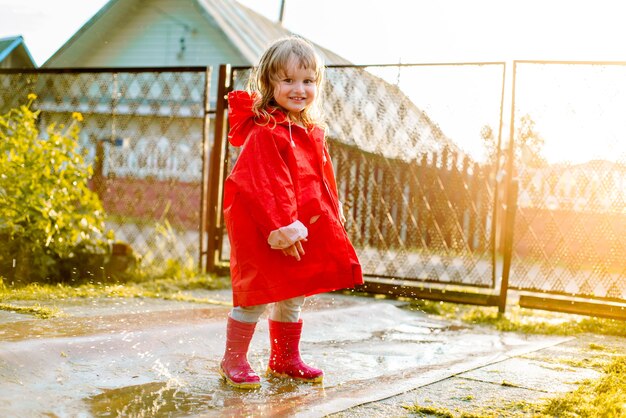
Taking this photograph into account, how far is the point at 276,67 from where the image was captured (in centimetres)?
324

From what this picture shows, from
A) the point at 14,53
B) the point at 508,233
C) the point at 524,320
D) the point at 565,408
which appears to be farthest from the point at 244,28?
the point at 565,408

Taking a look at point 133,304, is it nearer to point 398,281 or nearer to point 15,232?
point 15,232

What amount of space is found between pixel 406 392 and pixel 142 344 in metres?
1.34

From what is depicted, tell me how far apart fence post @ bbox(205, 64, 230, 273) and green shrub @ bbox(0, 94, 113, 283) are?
97 centimetres

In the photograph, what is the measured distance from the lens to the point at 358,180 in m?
6.29

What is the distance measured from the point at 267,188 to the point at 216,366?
3.03 ft

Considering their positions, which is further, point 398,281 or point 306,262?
point 398,281

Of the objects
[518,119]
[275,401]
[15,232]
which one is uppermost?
[518,119]

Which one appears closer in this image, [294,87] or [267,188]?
[267,188]

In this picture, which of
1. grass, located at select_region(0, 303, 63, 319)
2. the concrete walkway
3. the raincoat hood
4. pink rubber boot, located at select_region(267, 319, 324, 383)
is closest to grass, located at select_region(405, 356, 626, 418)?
the concrete walkway

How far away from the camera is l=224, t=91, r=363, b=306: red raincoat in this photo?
10.0ft

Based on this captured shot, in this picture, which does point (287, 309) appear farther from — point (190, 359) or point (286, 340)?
point (190, 359)

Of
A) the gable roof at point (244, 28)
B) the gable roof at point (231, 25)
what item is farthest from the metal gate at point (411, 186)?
the gable roof at point (231, 25)

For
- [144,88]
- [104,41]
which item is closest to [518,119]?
[144,88]
